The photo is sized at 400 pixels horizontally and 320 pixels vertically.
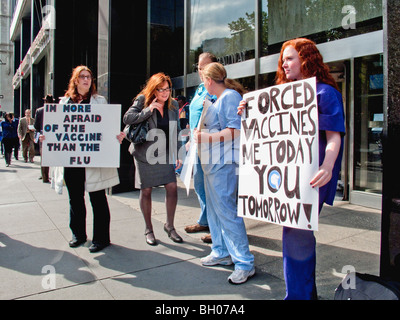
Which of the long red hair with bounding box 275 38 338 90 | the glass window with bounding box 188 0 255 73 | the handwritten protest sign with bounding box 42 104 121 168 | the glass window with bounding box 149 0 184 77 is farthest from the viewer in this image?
the glass window with bounding box 149 0 184 77

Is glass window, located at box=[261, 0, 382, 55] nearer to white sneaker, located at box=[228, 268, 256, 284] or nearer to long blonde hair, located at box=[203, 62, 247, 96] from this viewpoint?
long blonde hair, located at box=[203, 62, 247, 96]

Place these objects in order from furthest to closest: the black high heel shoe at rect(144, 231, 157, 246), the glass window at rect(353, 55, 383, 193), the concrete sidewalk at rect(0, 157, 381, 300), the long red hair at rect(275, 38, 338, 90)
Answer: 1. the glass window at rect(353, 55, 383, 193)
2. the black high heel shoe at rect(144, 231, 157, 246)
3. the concrete sidewalk at rect(0, 157, 381, 300)
4. the long red hair at rect(275, 38, 338, 90)

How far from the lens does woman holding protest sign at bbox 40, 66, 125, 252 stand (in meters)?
3.82

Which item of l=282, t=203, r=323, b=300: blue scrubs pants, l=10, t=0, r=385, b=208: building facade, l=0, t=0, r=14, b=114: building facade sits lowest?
l=282, t=203, r=323, b=300: blue scrubs pants

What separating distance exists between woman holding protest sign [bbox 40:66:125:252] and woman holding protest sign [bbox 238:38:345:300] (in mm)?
2125

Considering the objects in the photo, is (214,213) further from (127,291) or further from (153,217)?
(153,217)

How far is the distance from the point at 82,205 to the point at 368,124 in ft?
15.2

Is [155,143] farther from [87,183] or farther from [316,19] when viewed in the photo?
[316,19]

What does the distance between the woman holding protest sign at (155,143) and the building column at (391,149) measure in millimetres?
2216

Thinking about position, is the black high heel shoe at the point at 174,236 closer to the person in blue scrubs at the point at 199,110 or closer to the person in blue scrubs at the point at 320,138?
the person in blue scrubs at the point at 199,110

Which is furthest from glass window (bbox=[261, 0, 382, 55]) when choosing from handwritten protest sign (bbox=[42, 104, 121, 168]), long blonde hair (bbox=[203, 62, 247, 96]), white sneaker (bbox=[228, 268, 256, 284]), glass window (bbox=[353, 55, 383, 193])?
white sneaker (bbox=[228, 268, 256, 284])

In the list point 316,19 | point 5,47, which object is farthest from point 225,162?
point 5,47
